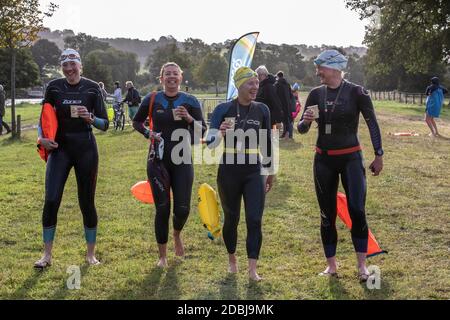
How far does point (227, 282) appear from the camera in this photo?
5.94 meters

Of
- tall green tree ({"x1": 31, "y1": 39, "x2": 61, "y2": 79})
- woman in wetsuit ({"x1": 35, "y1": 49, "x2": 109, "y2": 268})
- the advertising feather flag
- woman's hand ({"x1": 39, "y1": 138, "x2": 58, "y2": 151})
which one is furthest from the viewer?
tall green tree ({"x1": 31, "y1": 39, "x2": 61, "y2": 79})

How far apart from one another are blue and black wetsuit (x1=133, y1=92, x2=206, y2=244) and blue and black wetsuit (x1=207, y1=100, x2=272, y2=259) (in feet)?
1.72

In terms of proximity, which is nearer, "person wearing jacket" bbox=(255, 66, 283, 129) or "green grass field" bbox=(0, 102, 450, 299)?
"green grass field" bbox=(0, 102, 450, 299)

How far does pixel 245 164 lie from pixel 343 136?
1107mm

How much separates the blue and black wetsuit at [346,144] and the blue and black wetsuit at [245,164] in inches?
25.8

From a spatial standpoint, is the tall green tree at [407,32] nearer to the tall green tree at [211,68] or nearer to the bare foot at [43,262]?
the bare foot at [43,262]

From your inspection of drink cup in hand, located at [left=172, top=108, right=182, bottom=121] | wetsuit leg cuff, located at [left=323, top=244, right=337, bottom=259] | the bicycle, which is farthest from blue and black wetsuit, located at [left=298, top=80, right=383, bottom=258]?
the bicycle

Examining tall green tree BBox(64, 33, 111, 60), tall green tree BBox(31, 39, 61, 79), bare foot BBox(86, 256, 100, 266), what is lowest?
bare foot BBox(86, 256, 100, 266)

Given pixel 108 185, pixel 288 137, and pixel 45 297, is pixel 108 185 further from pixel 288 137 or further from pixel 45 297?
pixel 288 137

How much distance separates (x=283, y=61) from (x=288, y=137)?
159377 mm

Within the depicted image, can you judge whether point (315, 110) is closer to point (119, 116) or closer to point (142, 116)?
point (142, 116)

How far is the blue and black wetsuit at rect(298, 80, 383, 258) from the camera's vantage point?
19.1 ft

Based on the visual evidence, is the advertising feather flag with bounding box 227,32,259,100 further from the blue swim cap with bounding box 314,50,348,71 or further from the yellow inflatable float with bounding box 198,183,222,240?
the blue swim cap with bounding box 314,50,348,71
